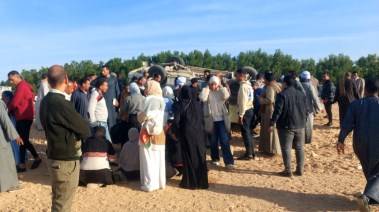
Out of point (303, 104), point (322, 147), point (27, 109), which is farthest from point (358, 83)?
point (27, 109)

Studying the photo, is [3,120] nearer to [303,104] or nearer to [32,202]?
[32,202]

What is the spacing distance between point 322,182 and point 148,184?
109 inches

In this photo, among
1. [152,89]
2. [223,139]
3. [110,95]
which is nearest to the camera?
[152,89]

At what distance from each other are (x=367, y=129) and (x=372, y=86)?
1.83 ft

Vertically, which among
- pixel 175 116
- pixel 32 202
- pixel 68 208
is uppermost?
pixel 175 116

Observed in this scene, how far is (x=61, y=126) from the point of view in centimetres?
372

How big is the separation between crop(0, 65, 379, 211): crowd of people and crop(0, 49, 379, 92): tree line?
3744 centimetres

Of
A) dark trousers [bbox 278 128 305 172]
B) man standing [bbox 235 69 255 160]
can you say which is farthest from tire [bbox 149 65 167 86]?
dark trousers [bbox 278 128 305 172]

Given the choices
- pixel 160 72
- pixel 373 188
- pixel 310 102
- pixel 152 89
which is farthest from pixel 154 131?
pixel 160 72

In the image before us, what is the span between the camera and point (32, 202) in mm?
5578

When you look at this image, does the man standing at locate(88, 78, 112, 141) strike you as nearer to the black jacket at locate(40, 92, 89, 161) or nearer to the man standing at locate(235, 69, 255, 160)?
the man standing at locate(235, 69, 255, 160)

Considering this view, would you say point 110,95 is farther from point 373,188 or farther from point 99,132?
point 373,188

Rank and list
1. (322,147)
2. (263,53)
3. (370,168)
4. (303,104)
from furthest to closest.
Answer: (263,53) < (322,147) < (303,104) < (370,168)

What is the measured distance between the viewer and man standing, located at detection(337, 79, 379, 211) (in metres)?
4.79
